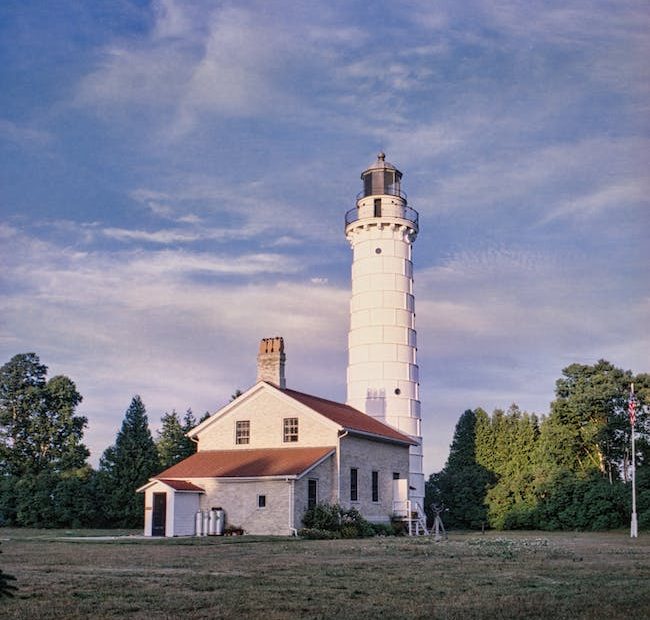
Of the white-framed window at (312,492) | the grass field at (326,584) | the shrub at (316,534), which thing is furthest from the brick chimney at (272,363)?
the grass field at (326,584)

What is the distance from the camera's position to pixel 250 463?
32031 mm

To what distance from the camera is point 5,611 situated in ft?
30.8

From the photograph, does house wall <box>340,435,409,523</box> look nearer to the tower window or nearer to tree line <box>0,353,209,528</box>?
the tower window

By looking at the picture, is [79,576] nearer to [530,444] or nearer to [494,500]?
[494,500]

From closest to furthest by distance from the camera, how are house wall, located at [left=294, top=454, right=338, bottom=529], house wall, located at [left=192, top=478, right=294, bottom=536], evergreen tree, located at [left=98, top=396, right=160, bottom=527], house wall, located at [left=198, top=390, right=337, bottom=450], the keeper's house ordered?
house wall, located at [left=192, top=478, right=294, bottom=536] < house wall, located at [left=294, top=454, right=338, bottom=529] < the keeper's house < house wall, located at [left=198, top=390, right=337, bottom=450] < evergreen tree, located at [left=98, top=396, right=160, bottom=527]

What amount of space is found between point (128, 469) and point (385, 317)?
15466 millimetres

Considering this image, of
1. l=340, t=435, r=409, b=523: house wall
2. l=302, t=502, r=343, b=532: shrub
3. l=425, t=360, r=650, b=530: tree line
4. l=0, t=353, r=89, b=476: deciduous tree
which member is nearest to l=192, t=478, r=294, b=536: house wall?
l=302, t=502, r=343, b=532: shrub

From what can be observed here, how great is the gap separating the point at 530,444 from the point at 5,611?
4461cm

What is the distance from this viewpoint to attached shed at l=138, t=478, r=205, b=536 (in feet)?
98.9

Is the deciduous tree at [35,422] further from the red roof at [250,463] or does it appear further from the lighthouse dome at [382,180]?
the lighthouse dome at [382,180]

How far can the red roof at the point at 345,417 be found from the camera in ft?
111

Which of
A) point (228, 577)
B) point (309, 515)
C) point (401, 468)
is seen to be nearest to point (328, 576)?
point (228, 577)

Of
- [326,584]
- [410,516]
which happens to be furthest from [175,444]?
[326,584]

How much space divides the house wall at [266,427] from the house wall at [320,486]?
1.14 m
